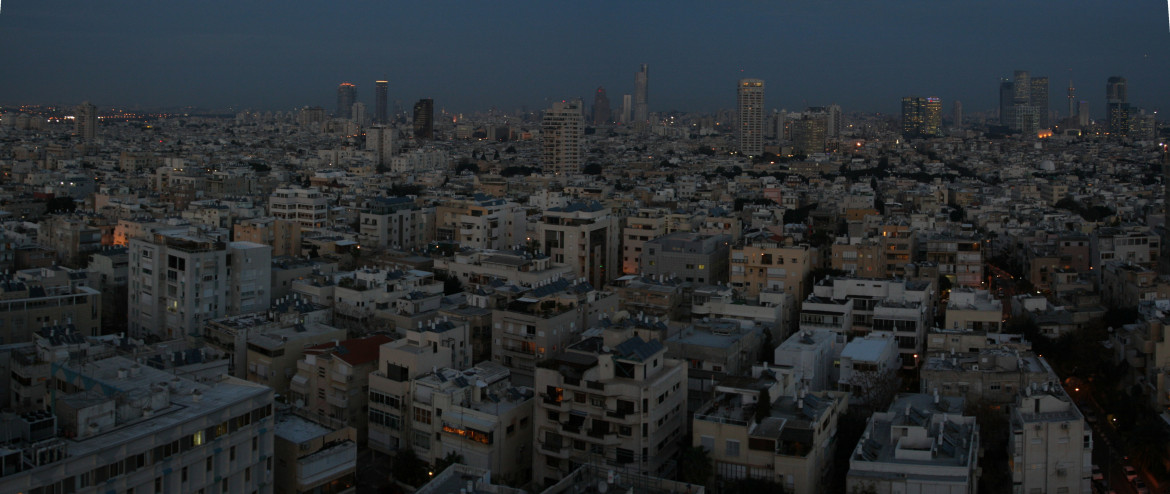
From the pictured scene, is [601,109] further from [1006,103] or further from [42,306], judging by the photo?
[42,306]

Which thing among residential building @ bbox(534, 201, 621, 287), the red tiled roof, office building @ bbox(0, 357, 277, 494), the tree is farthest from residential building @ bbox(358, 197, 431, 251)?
the tree

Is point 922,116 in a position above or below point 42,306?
above

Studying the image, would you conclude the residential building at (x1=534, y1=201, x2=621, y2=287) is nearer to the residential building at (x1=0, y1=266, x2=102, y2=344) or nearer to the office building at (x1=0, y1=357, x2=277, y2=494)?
the residential building at (x1=0, y1=266, x2=102, y2=344)

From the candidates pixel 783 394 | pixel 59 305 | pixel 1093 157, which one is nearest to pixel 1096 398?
pixel 783 394

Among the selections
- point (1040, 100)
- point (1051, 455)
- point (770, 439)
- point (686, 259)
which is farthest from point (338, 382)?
point (1040, 100)

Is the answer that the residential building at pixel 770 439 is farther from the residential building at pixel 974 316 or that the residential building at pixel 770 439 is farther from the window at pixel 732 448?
the residential building at pixel 974 316

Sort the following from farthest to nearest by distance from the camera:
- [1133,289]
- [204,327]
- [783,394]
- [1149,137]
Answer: [1149,137] < [1133,289] < [204,327] < [783,394]

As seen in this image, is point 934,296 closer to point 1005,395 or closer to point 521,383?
point 1005,395
